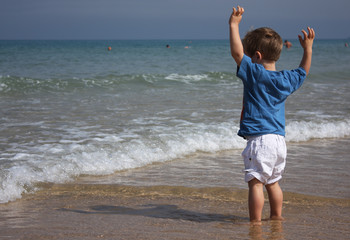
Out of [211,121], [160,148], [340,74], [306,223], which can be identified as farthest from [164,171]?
[340,74]

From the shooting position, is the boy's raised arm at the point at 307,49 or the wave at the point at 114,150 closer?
the boy's raised arm at the point at 307,49

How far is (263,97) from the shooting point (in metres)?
2.77

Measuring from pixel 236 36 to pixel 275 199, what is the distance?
1202 millimetres

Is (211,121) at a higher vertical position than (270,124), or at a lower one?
lower

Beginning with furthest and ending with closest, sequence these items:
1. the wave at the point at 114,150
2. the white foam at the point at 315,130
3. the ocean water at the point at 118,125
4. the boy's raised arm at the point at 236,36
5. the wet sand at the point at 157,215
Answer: the white foam at the point at 315,130, the ocean water at the point at 118,125, the wave at the point at 114,150, the wet sand at the point at 157,215, the boy's raised arm at the point at 236,36

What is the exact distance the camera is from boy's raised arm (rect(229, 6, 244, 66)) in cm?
267

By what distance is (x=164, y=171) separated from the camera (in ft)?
15.5

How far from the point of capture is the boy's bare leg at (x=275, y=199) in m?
2.93

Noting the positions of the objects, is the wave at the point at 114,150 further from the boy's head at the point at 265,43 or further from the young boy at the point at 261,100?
the boy's head at the point at 265,43

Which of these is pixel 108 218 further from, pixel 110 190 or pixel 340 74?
pixel 340 74

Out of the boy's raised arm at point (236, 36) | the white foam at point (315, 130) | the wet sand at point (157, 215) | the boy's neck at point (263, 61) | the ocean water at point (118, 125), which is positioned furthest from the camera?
the white foam at point (315, 130)

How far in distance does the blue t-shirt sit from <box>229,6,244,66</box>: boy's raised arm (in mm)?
108

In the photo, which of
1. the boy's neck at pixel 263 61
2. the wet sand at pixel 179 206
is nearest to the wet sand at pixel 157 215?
the wet sand at pixel 179 206

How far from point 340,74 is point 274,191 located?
51.8 feet
